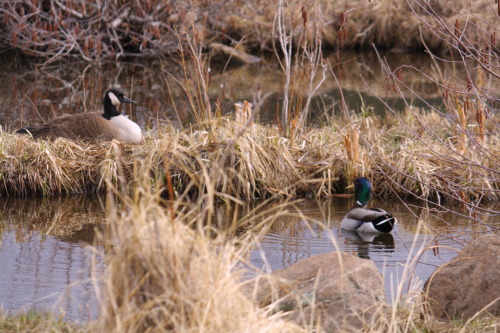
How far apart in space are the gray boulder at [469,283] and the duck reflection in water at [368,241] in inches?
94.0

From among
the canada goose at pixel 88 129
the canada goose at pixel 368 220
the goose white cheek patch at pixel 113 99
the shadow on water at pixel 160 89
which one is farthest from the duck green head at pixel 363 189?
the goose white cheek patch at pixel 113 99

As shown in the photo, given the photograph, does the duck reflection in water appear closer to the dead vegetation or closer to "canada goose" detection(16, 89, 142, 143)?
"canada goose" detection(16, 89, 142, 143)

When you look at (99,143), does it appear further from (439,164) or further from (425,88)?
(425,88)

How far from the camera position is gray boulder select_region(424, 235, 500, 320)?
16.9 feet

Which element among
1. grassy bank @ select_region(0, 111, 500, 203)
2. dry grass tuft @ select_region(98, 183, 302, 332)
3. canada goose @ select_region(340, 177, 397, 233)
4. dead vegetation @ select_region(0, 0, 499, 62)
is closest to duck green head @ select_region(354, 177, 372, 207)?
grassy bank @ select_region(0, 111, 500, 203)

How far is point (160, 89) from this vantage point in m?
17.5

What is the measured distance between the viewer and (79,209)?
909cm

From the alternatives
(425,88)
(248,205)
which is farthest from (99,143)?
(425,88)

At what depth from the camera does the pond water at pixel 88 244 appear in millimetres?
6160

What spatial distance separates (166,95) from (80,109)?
2.52 metres

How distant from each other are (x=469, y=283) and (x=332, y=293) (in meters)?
1.03

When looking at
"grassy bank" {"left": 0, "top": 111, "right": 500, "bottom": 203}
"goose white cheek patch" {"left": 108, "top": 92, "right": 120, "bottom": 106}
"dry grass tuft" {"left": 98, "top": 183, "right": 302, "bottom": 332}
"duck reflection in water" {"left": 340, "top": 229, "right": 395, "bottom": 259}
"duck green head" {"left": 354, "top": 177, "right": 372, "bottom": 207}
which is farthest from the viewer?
"goose white cheek patch" {"left": 108, "top": 92, "right": 120, "bottom": 106}

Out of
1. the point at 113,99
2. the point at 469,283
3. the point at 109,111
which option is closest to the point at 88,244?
the point at 469,283

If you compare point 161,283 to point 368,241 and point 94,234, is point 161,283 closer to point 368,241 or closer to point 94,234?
point 94,234
